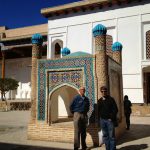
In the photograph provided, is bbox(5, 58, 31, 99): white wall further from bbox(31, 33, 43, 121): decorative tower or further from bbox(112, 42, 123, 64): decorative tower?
bbox(31, 33, 43, 121): decorative tower

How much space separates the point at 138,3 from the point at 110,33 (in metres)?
2.77

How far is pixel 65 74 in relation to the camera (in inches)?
286

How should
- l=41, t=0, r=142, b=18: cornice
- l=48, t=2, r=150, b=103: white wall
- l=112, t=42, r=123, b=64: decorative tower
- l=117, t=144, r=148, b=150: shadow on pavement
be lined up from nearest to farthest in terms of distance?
l=117, t=144, r=148, b=150: shadow on pavement, l=112, t=42, r=123, b=64: decorative tower, l=48, t=2, r=150, b=103: white wall, l=41, t=0, r=142, b=18: cornice

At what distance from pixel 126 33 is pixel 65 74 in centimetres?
1149

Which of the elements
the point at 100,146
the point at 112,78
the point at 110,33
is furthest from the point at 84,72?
the point at 110,33

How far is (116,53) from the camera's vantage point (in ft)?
31.1

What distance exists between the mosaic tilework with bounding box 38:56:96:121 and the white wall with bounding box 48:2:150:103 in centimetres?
1033

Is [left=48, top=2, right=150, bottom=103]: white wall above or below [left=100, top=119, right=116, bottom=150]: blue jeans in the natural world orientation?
above

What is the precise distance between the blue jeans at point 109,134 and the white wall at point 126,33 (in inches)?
446

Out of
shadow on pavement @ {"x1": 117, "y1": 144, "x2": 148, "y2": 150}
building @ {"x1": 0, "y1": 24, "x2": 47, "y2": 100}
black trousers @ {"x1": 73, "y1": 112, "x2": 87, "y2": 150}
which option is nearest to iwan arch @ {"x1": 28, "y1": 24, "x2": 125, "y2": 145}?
black trousers @ {"x1": 73, "y1": 112, "x2": 87, "y2": 150}

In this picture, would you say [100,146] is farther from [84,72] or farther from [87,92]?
[84,72]

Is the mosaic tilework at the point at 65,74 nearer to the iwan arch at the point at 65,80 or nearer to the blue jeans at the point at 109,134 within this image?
the iwan arch at the point at 65,80

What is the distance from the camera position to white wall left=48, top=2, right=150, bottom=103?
670 inches

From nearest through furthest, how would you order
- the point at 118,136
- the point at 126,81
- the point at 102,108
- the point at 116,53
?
the point at 102,108
the point at 118,136
the point at 116,53
the point at 126,81
